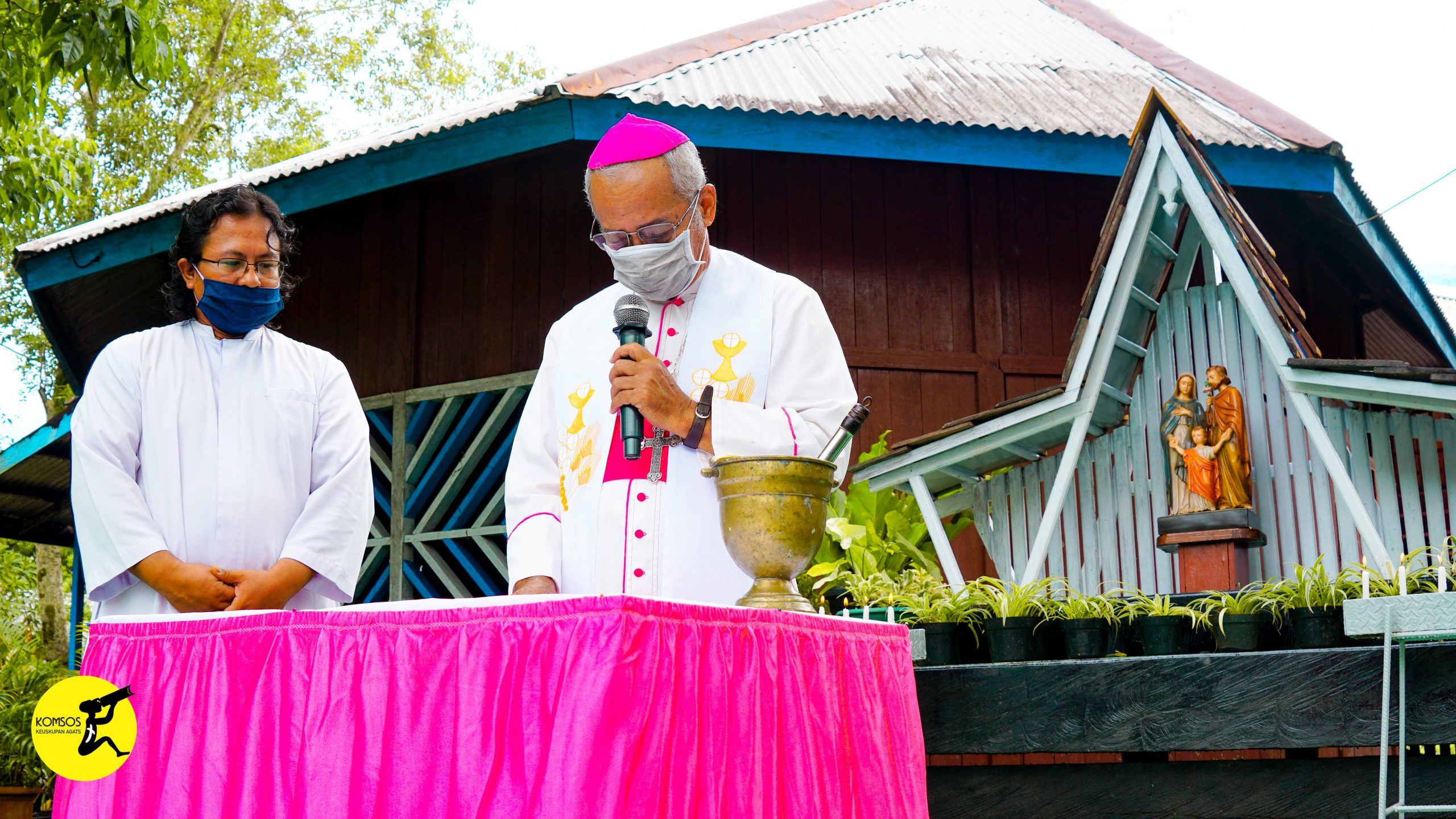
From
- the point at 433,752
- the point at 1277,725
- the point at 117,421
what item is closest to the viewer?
the point at 433,752

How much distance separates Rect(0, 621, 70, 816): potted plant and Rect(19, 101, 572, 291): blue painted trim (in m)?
2.50

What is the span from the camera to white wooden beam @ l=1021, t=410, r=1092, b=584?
527 cm

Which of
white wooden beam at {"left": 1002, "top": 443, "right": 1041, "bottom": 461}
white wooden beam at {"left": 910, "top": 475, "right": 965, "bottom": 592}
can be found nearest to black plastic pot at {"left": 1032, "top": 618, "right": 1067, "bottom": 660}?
white wooden beam at {"left": 910, "top": 475, "right": 965, "bottom": 592}

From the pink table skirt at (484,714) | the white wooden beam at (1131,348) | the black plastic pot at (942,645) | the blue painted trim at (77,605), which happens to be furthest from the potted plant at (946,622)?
the blue painted trim at (77,605)

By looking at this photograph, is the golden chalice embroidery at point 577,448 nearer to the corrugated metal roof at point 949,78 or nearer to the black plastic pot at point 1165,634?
the black plastic pot at point 1165,634

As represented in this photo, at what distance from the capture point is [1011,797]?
177 inches

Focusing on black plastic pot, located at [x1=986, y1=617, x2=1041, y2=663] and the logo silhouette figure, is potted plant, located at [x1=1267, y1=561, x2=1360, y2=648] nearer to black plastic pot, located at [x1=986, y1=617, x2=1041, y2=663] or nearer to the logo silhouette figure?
black plastic pot, located at [x1=986, y1=617, x2=1041, y2=663]

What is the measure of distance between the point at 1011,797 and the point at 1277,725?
0.94 m

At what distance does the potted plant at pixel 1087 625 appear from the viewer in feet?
14.6

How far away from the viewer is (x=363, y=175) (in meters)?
7.00

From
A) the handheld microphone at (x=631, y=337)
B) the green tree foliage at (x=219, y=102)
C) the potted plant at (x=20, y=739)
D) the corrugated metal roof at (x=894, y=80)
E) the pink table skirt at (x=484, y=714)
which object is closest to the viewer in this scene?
the pink table skirt at (x=484, y=714)

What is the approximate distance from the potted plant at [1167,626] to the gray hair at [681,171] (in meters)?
2.49

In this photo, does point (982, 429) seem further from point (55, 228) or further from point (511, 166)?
point (55, 228)

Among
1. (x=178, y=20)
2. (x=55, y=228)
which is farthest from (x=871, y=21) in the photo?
(x=178, y=20)
